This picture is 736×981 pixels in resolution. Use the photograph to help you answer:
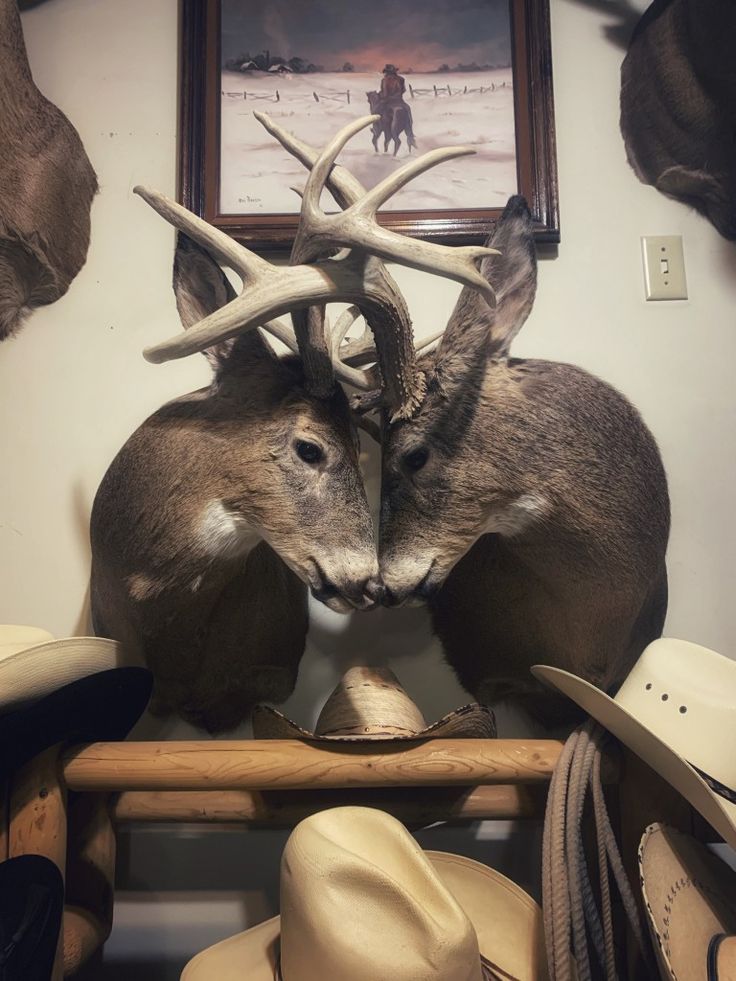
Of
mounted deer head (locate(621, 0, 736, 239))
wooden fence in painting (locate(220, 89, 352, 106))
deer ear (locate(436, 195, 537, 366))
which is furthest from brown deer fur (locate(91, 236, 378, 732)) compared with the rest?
mounted deer head (locate(621, 0, 736, 239))

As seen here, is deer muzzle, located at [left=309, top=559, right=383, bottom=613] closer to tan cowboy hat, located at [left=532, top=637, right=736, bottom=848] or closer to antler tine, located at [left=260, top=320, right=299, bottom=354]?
tan cowboy hat, located at [left=532, top=637, right=736, bottom=848]

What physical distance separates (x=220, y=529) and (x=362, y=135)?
0.91 metres

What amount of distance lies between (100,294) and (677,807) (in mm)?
1327

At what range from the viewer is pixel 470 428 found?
1116mm

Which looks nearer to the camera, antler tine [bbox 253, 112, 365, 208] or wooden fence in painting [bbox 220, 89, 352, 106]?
antler tine [bbox 253, 112, 365, 208]

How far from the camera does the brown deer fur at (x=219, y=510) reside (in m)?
1.07

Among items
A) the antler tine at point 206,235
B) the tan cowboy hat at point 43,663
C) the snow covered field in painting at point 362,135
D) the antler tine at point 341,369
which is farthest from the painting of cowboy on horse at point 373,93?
the tan cowboy hat at point 43,663

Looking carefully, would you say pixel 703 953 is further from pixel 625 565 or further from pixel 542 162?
pixel 542 162

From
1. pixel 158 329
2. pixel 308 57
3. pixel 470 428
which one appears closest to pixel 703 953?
pixel 470 428

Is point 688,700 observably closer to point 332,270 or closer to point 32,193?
point 332,270

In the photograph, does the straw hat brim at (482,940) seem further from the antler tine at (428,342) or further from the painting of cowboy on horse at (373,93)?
the painting of cowboy on horse at (373,93)

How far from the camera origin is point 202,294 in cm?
115

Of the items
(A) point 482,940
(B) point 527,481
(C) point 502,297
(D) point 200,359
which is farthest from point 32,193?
(A) point 482,940

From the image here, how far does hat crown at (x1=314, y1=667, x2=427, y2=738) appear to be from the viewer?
1.02 metres
